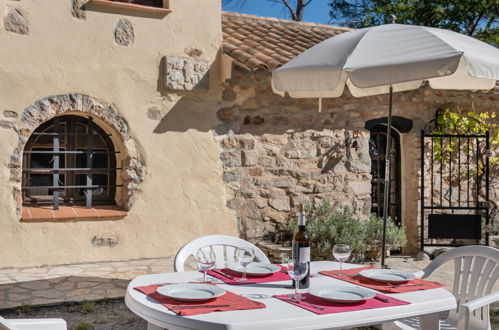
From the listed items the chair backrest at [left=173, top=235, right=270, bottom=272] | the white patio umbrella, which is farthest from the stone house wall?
the chair backrest at [left=173, top=235, right=270, bottom=272]

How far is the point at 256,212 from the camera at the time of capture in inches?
241

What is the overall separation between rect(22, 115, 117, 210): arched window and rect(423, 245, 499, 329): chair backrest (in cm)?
370

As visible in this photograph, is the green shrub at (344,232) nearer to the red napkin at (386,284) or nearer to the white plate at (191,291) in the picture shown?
the red napkin at (386,284)

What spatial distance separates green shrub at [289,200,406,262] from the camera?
18.9ft

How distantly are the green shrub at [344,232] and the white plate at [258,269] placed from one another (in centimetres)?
293

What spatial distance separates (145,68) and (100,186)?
1.27 meters

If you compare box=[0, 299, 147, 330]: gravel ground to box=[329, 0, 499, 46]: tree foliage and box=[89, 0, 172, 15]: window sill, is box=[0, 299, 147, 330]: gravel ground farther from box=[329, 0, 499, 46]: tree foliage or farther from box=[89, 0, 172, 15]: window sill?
box=[329, 0, 499, 46]: tree foliage

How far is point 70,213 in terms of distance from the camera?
5.42 metres

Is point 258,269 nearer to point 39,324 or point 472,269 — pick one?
point 39,324

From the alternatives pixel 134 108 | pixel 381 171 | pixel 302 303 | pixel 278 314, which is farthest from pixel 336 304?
pixel 381 171

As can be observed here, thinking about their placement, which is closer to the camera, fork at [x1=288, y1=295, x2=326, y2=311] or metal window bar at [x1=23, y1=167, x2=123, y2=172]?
fork at [x1=288, y1=295, x2=326, y2=311]

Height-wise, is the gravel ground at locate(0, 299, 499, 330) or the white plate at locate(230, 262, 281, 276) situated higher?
the white plate at locate(230, 262, 281, 276)

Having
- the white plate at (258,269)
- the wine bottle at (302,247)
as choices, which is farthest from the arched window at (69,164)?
the wine bottle at (302,247)

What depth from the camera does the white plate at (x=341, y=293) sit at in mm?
2213
